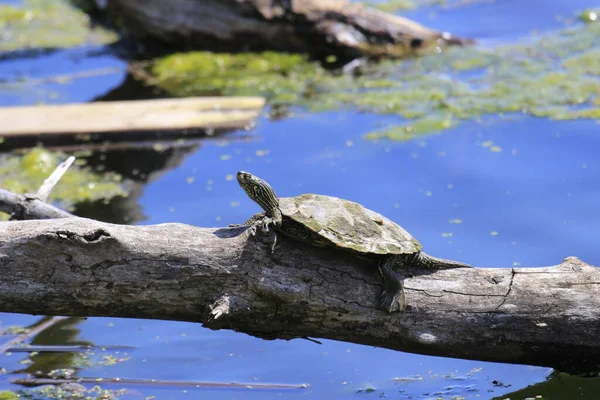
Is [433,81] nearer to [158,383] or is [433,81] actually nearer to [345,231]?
[158,383]

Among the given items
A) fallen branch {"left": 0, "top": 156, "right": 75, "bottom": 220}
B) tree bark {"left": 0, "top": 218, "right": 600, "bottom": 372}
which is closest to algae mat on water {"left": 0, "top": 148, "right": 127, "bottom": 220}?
fallen branch {"left": 0, "top": 156, "right": 75, "bottom": 220}

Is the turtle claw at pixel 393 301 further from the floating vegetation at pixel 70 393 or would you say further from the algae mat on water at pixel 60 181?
the algae mat on water at pixel 60 181

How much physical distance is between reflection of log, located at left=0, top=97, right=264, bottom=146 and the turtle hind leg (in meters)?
3.50

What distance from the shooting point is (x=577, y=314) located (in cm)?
280

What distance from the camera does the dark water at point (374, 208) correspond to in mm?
3352

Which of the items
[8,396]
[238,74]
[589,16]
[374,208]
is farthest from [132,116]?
[589,16]

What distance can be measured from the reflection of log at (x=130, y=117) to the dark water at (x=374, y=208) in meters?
0.21

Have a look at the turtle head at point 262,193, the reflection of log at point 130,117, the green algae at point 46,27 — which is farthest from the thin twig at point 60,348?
the green algae at point 46,27

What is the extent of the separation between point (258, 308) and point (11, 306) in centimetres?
82

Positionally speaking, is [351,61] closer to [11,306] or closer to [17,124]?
[17,124]

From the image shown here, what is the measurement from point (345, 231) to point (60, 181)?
3249mm

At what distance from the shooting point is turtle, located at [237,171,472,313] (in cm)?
271

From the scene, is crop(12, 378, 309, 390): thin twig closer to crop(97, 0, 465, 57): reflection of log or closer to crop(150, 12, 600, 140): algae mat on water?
crop(150, 12, 600, 140): algae mat on water

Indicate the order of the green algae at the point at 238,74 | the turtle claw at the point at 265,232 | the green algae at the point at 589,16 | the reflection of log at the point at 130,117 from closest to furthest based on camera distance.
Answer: the turtle claw at the point at 265,232
the reflection of log at the point at 130,117
the green algae at the point at 238,74
the green algae at the point at 589,16
